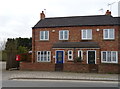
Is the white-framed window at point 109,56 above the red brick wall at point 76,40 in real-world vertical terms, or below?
below

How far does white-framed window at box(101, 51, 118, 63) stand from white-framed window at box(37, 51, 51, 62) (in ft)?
25.1

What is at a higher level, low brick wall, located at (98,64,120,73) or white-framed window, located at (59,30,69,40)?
white-framed window, located at (59,30,69,40)

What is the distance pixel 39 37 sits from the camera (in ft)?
87.8

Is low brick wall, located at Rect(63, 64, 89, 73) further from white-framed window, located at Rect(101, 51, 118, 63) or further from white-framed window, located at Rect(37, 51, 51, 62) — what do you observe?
white-framed window, located at Rect(37, 51, 51, 62)

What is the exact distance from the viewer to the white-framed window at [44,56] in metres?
26.1

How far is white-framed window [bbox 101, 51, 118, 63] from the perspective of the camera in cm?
2398

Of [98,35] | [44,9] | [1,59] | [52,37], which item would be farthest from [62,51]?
[1,59]

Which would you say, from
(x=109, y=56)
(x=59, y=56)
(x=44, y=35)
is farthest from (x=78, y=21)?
(x=109, y=56)

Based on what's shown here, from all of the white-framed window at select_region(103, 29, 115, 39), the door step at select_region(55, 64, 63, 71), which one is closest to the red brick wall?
the white-framed window at select_region(103, 29, 115, 39)

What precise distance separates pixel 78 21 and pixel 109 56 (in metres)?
6.95

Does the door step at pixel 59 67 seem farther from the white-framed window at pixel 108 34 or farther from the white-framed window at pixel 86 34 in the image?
the white-framed window at pixel 108 34

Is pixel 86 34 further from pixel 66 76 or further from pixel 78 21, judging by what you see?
pixel 66 76

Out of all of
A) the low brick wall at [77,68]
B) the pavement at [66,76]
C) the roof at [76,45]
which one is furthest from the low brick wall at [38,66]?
the roof at [76,45]

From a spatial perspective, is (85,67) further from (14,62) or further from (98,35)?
(14,62)
